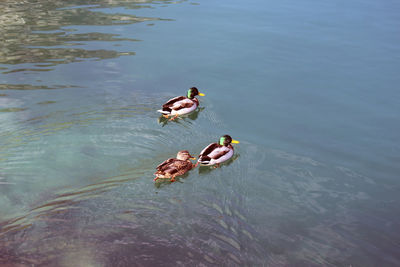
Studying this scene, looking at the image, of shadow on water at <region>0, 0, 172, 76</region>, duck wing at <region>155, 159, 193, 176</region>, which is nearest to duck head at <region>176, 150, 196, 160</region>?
duck wing at <region>155, 159, 193, 176</region>

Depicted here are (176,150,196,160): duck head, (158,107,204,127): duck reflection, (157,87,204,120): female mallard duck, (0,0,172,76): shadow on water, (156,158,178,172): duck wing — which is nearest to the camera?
(156,158,178,172): duck wing

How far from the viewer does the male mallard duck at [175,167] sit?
751 cm

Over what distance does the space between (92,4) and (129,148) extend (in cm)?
1492

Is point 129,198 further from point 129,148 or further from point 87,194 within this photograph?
point 129,148

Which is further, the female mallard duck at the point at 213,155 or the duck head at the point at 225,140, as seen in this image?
the duck head at the point at 225,140

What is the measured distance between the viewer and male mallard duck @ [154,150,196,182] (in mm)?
7508

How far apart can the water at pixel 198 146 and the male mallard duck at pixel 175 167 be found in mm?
245

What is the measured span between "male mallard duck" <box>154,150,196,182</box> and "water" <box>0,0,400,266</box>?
0.24m

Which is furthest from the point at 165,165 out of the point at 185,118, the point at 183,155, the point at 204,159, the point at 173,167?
the point at 185,118

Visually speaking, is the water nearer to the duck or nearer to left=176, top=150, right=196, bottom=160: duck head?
the duck

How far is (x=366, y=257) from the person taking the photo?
6.36m

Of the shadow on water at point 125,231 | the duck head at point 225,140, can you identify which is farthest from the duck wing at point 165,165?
the duck head at point 225,140

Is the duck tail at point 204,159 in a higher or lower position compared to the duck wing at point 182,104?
lower

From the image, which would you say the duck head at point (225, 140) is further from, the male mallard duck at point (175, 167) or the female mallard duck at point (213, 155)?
the male mallard duck at point (175, 167)
